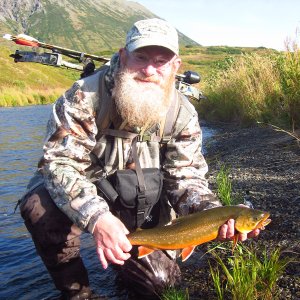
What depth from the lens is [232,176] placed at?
6656 mm

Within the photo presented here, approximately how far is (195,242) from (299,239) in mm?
1272

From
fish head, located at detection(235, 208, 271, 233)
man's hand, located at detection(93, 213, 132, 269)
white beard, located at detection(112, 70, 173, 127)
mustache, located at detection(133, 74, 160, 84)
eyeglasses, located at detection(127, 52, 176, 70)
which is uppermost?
eyeglasses, located at detection(127, 52, 176, 70)

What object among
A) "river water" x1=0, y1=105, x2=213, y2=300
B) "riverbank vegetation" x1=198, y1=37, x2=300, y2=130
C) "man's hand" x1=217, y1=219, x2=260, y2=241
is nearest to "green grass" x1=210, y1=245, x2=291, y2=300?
"man's hand" x1=217, y1=219, x2=260, y2=241

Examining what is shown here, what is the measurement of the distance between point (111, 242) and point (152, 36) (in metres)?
1.54

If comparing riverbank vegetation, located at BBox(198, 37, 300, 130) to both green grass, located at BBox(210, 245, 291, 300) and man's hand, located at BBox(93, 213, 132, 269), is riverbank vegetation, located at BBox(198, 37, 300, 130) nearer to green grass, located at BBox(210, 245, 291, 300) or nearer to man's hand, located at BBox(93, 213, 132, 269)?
green grass, located at BBox(210, 245, 291, 300)

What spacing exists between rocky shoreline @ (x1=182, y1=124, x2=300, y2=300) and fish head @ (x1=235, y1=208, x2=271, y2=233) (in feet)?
1.77

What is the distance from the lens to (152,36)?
325cm

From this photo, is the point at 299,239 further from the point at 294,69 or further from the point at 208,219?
the point at 294,69

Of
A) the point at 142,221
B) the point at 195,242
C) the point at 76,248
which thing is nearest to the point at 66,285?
the point at 76,248

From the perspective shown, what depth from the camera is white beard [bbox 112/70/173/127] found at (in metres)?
3.38

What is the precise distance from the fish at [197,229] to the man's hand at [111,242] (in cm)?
25

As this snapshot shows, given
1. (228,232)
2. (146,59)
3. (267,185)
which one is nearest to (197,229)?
(228,232)

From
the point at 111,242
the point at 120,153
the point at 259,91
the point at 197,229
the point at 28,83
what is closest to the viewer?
the point at 111,242

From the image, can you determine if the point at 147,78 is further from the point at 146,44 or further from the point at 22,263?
the point at 22,263
